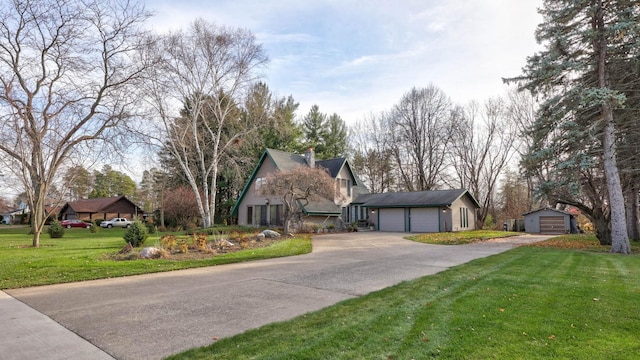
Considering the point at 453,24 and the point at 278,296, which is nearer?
the point at 278,296

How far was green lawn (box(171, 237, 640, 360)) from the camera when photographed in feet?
11.9

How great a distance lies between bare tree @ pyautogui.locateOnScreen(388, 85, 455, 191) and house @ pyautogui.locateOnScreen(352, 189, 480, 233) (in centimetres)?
888

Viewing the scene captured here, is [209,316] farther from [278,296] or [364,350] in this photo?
[364,350]

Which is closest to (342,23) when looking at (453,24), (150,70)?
(453,24)

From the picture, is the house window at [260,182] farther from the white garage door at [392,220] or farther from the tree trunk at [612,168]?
the tree trunk at [612,168]

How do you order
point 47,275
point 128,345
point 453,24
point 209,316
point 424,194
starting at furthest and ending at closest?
point 424,194 < point 453,24 < point 47,275 < point 209,316 < point 128,345

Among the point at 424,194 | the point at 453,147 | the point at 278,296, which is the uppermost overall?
the point at 453,147

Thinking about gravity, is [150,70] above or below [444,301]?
above

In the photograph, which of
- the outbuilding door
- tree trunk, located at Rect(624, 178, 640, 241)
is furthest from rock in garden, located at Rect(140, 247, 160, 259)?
the outbuilding door

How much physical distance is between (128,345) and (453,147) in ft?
124

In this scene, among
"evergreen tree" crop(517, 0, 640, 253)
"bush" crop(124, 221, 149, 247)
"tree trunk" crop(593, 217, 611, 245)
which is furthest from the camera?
"tree trunk" crop(593, 217, 611, 245)

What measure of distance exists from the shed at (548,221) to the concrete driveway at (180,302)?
2230 centimetres

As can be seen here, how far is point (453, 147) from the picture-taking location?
3744cm

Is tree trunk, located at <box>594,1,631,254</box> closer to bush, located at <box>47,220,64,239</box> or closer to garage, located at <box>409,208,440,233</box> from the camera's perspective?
garage, located at <box>409,208,440,233</box>
